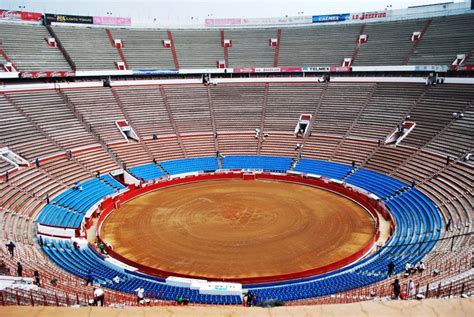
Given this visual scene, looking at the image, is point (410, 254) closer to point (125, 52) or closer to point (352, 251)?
point (352, 251)

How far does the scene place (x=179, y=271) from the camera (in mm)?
23578

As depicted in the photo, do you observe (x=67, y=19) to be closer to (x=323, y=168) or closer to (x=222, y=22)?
(x=222, y=22)

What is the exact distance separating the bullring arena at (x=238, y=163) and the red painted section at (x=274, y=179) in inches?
6.2

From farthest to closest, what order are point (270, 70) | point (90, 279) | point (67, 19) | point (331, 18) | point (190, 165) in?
1. point (331, 18)
2. point (67, 19)
3. point (270, 70)
4. point (190, 165)
5. point (90, 279)

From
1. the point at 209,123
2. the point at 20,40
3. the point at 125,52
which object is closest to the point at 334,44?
the point at 209,123

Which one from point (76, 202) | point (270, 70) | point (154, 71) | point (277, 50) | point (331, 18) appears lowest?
point (76, 202)

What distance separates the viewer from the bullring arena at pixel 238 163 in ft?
66.5

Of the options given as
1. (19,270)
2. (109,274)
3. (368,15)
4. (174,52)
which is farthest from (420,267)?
(368,15)

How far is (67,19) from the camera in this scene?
2234 inches

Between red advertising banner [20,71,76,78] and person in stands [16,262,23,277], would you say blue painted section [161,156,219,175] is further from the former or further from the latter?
person in stands [16,262,23,277]

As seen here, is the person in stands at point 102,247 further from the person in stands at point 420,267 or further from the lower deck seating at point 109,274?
the person in stands at point 420,267

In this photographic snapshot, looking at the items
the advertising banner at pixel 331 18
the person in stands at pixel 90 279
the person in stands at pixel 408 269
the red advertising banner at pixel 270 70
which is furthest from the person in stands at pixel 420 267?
the advertising banner at pixel 331 18

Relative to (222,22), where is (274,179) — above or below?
below

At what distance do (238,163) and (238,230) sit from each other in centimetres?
1557
